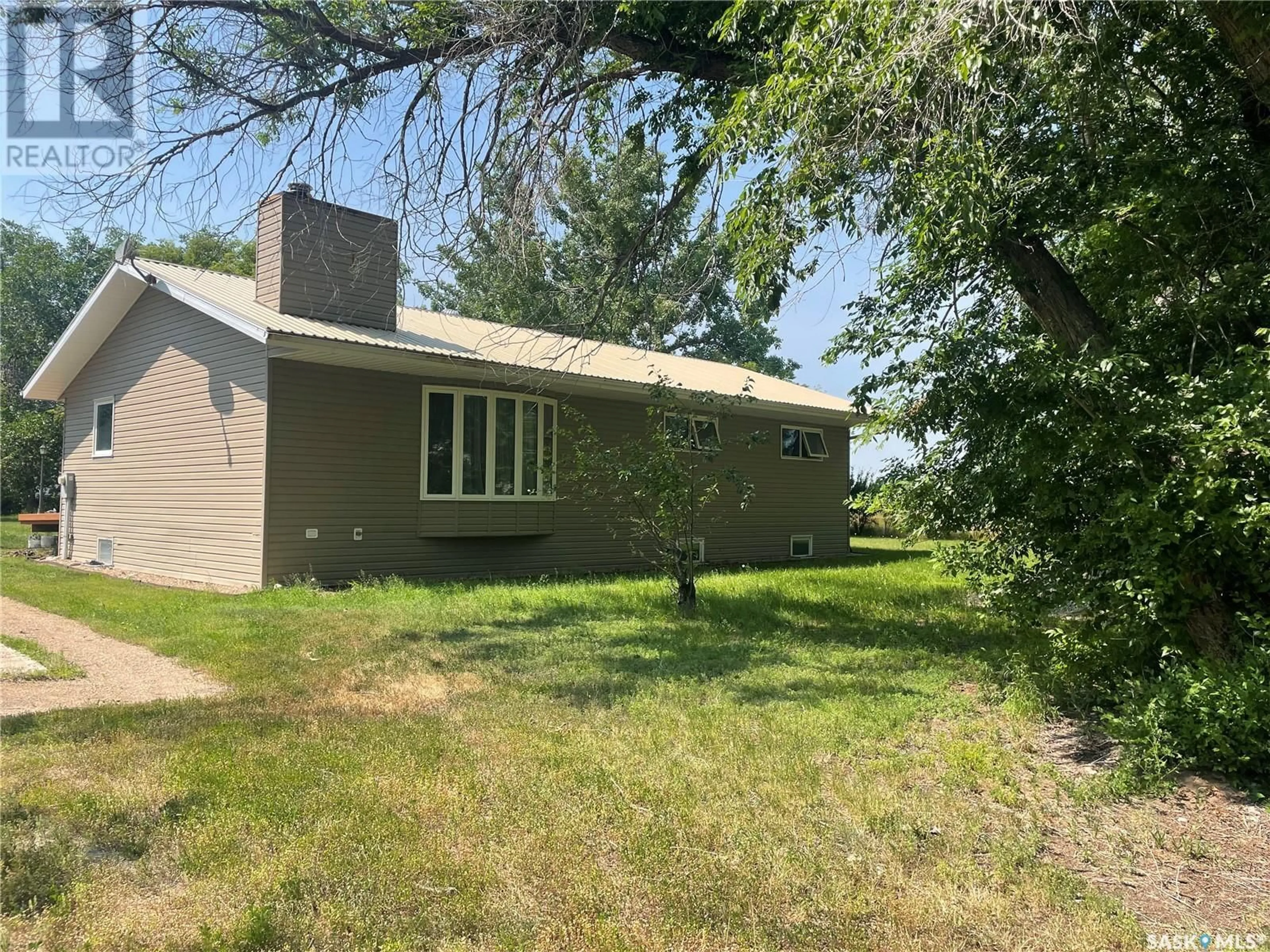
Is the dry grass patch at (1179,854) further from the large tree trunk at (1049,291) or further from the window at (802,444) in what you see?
the window at (802,444)

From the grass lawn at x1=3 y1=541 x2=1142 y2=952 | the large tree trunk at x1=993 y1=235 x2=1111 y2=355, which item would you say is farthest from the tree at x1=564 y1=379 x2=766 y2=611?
the large tree trunk at x1=993 y1=235 x2=1111 y2=355

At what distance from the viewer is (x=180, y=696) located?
5070 mm

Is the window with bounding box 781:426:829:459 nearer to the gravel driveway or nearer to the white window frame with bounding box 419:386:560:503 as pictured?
the white window frame with bounding box 419:386:560:503

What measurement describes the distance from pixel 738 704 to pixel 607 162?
5636 mm

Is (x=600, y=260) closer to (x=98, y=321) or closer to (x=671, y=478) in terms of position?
(x=671, y=478)

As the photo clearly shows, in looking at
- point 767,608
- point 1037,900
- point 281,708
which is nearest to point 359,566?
point 767,608

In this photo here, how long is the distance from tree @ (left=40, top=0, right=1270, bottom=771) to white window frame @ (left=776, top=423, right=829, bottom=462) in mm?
10000

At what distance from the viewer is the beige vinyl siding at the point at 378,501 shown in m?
10.1

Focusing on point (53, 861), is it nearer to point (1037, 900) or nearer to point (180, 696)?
point (180, 696)

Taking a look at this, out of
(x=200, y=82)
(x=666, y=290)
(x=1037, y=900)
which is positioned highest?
(x=200, y=82)

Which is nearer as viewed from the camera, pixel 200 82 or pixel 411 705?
pixel 411 705

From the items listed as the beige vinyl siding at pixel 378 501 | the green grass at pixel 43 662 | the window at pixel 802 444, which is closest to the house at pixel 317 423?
the beige vinyl siding at pixel 378 501

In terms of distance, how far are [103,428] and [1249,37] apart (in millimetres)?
15545

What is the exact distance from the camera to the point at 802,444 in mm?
17000
